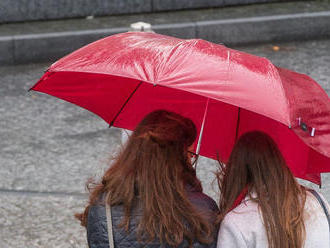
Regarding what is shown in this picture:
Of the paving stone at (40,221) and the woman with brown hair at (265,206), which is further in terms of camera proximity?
the paving stone at (40,221)

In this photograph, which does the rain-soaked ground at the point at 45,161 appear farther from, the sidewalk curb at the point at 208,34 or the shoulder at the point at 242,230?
the shoulder at the point at 242,230

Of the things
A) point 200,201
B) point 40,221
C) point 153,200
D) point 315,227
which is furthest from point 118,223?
point 40,221

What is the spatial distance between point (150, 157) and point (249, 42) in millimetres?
6689

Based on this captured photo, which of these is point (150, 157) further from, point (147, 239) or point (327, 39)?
point (327, 39)

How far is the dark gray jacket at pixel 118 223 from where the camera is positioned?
2936 millimetres

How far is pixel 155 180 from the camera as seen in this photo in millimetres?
2928

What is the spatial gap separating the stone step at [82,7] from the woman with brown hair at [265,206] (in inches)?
265

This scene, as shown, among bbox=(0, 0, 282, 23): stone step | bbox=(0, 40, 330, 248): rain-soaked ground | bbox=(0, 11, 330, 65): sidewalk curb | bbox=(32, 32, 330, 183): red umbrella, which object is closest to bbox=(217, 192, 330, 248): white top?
bbox=(32, 32, 330, 183): red umbrella

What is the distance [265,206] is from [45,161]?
3627 mm

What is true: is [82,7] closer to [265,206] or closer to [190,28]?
[190,28]

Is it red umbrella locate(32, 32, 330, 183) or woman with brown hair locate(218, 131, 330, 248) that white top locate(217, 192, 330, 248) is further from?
red umbrella locate(32, 32, 330, 183)

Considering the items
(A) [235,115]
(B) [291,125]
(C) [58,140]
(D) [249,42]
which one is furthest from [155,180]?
(D) [249,42]

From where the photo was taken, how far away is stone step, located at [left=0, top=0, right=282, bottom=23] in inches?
367

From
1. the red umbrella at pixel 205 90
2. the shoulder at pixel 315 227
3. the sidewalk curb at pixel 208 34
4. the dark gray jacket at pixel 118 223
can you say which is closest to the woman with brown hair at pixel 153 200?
the dark gray jacket at pixel 118 223
